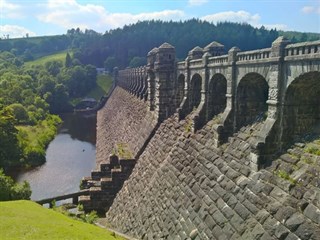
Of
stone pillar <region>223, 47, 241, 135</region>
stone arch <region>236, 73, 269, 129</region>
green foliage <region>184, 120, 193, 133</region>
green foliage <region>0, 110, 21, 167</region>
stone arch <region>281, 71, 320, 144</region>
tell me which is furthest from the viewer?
green foliage <region>0, 110, 21, 167</region>

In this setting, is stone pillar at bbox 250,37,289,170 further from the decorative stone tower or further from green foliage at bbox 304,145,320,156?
the decorative stone tower

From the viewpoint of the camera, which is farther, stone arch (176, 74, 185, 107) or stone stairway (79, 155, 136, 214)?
stone arch (176, 74, 185, 107)

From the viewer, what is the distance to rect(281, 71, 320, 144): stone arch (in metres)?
16.6

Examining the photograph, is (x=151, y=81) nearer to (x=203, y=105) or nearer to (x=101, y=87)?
(x=203, y=105)

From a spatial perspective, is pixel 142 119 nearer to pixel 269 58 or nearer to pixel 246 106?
pixel 246 106

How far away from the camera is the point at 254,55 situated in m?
19.5

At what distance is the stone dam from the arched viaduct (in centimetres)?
5

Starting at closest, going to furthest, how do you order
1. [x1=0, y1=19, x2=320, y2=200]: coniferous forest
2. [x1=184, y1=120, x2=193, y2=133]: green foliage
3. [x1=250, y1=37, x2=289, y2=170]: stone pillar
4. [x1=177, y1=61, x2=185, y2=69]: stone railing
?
[x1=250, y1=37, x2=289, y2=170]: stone pillar → [x1=184, y1=120, x2=193, y2=133]: green foliage → [x1=177, y1=61, x2=185, y2=69]: stone railing → [x1=0, y1=19, x2=320, y2=200]: coniferous forest

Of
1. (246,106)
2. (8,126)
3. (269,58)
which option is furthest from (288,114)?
(8,126)

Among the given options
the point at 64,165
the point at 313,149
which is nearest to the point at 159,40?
the point at 64,165

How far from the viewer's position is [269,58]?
1755 cm

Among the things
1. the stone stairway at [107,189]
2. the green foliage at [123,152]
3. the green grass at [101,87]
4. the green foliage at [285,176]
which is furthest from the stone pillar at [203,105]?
the green grass at [101,87]

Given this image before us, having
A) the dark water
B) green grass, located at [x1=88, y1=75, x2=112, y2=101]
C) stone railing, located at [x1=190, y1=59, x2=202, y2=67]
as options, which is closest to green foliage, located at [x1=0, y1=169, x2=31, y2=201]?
the dark water

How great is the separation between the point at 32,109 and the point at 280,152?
89017 millimetres
